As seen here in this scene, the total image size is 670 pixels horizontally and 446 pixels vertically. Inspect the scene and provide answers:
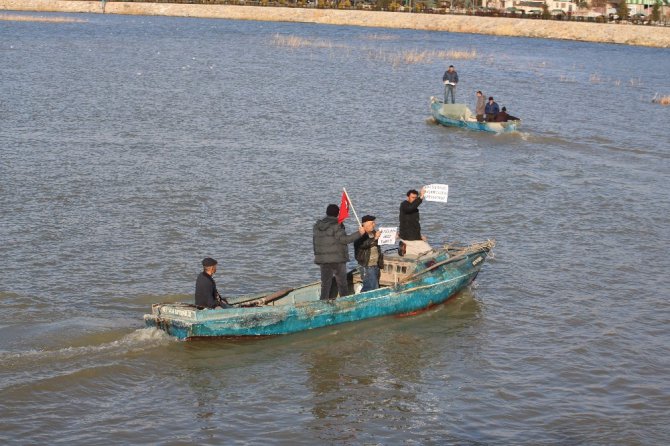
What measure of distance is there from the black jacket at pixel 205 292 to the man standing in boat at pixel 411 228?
4190 millimetres

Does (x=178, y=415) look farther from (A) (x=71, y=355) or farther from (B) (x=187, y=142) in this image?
(B) (x=187, y=142)

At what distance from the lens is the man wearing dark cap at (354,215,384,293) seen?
16.9m

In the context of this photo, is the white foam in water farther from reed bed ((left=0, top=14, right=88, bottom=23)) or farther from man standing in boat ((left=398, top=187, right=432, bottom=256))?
reed bed ((left=0, top=14, right=88, bottom=23))

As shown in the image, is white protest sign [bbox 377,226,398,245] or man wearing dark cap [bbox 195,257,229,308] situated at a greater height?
white protest sign [bbox 377,226,398,245]

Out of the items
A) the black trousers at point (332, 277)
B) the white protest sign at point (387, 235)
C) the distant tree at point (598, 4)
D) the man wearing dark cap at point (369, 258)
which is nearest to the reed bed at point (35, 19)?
the distant tree at point (598, 4)

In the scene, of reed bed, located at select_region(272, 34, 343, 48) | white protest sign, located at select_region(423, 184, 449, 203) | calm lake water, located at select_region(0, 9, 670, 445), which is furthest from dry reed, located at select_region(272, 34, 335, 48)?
white protest sign, located at select_region(423, 184, 449, 203)

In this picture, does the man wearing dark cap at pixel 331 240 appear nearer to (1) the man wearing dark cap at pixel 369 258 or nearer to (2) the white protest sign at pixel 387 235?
(1) the man wearing dark cap at pixel 369 258

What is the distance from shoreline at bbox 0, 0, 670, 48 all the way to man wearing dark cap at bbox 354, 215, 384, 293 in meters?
83.9

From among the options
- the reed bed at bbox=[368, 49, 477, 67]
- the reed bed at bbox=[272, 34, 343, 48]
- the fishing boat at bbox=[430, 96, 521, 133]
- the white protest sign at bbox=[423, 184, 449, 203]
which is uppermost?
the reed bed at bbox=[272, 34, 343, 48]

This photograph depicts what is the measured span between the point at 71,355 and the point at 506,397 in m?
6.48

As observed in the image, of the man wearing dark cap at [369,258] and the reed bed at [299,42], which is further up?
the reed bed at [299,42]

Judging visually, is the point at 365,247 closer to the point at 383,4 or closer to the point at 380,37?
the point at 380,37

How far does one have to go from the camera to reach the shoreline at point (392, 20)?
324ft

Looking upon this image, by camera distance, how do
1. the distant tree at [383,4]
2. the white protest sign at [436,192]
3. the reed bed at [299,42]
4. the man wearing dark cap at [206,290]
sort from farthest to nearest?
the distant tree at [383,4] → the reed bed at [299,42] → the white protest sign at [436,192] → the man wearing dark cap at [206,290]
